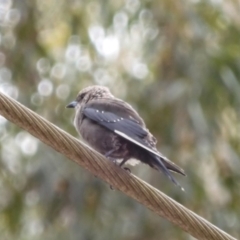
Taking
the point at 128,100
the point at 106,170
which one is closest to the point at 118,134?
the point at 106,170

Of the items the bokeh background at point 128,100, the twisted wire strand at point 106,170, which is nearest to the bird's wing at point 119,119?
the twisted wire strand at point 106,170

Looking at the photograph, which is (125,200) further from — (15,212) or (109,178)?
(109,178)

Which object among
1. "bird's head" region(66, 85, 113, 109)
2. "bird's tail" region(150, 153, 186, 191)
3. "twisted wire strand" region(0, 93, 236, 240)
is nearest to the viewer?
"twisted wire strand" region(0, 93, 236, 240)

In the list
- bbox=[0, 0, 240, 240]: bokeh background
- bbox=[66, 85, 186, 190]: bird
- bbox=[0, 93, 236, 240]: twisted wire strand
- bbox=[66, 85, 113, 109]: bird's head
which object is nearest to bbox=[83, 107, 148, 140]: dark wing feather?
bbox=[66, 85, 186, 190]: bird

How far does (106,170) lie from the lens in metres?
4.42

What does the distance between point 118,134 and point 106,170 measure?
0.89 metres

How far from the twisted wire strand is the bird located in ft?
1.80

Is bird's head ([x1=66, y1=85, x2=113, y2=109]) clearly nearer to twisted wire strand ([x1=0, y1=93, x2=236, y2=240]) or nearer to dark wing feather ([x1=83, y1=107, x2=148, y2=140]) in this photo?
dark wing feather ([x1=83, y1=107, x2=148, y2=140])

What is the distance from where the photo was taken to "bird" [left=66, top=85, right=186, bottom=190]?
5.07 metres

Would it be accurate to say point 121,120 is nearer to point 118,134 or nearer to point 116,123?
point 116,123

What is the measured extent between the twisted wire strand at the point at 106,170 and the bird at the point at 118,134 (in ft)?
1.80

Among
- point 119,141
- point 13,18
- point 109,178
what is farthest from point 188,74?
point 109,178

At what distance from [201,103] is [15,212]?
7.48ft

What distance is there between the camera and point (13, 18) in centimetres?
922
